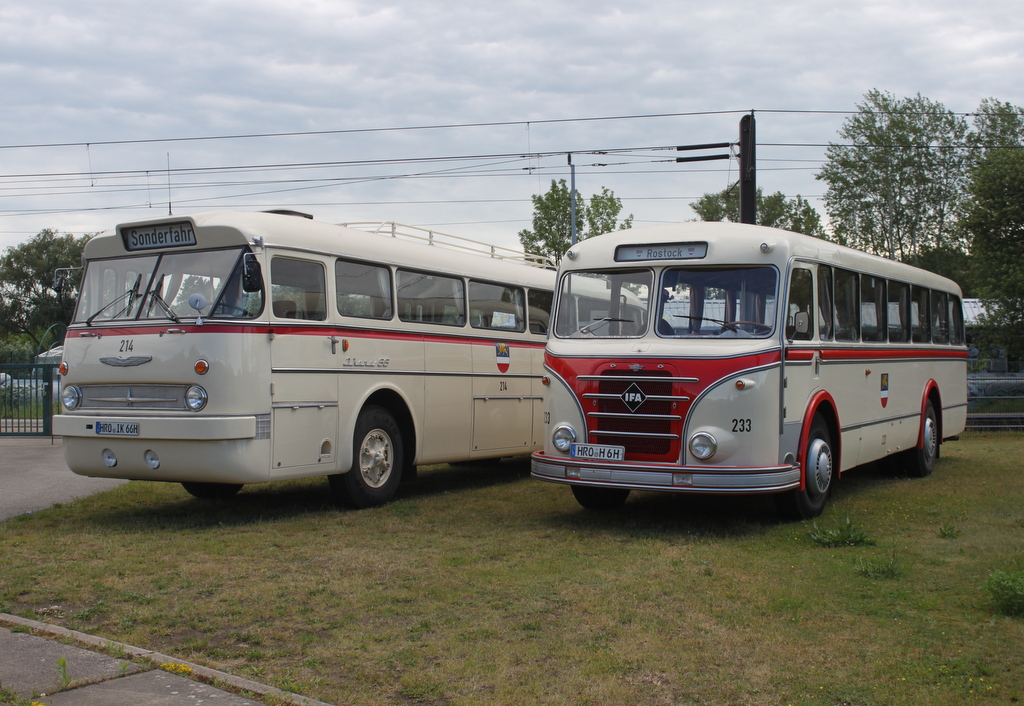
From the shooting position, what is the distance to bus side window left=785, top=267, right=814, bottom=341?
9344mm

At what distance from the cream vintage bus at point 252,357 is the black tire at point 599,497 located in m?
2.11

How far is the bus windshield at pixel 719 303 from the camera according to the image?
918cm

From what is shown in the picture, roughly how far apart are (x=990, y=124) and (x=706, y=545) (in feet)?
163

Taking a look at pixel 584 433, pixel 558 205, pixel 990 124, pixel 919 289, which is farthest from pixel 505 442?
pixel 990 124

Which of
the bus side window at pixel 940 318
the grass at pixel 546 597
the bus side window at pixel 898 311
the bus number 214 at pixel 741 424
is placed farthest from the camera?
the bus side window at pixel 940 318

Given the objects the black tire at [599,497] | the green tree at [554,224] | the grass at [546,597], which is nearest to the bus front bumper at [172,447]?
the grass at [546,597]

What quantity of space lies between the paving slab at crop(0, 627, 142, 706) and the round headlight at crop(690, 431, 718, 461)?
5120 millimetres

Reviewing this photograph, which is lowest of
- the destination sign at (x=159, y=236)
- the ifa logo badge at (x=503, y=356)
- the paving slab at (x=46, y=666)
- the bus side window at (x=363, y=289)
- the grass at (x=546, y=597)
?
the grass at (x=546, y=597)

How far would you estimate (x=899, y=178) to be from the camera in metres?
54.7

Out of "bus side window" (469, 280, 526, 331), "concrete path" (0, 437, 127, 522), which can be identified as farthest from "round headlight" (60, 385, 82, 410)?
"bus side window" (469, 280, 526, 331)

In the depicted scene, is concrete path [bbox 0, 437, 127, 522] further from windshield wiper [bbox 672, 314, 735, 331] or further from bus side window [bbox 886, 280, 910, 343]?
bus side window [bbox 886, 280, 910, 343]

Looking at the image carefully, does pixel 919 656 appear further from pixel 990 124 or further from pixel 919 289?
pixel 990 124

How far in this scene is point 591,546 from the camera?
8.43 metres

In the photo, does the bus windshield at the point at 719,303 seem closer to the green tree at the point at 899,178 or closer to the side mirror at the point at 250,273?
the side mirror at the point at 250,273
